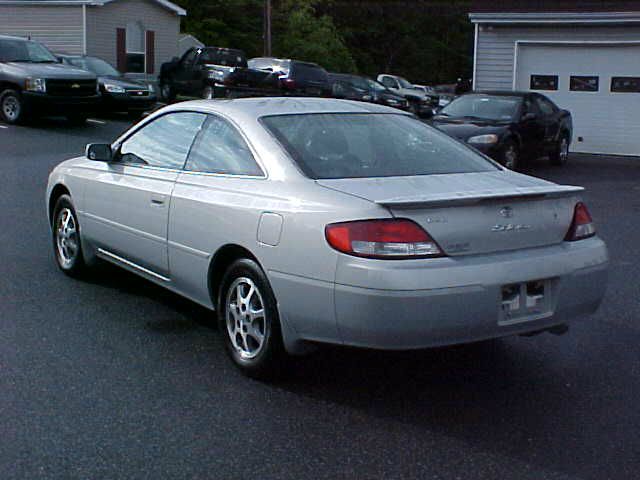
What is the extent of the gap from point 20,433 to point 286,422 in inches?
47.5

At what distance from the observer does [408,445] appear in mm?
4242

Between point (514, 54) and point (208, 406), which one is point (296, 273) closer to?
point (208, 406)

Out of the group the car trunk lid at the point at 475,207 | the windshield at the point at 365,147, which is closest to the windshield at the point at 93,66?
the windshield at the point at 365,147

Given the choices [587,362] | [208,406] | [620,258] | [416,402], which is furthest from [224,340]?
[620,258]

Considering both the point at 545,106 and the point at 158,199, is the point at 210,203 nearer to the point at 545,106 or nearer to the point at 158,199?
the point at 158,199

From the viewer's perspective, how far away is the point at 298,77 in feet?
92.2

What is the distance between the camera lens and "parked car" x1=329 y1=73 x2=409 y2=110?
3212cm

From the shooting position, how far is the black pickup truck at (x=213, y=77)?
25.7 metres

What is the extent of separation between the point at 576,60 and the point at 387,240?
17.3 meters

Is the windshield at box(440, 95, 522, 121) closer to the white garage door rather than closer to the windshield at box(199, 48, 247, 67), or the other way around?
the white garage door

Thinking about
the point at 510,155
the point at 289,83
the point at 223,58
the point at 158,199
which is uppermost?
the point at 223,58

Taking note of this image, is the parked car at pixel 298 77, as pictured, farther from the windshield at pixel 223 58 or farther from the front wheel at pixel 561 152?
the front wheel at pixel 561 152

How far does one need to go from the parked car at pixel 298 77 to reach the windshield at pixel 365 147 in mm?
22021

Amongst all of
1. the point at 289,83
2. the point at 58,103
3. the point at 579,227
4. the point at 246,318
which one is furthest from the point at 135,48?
the point at 579,227
